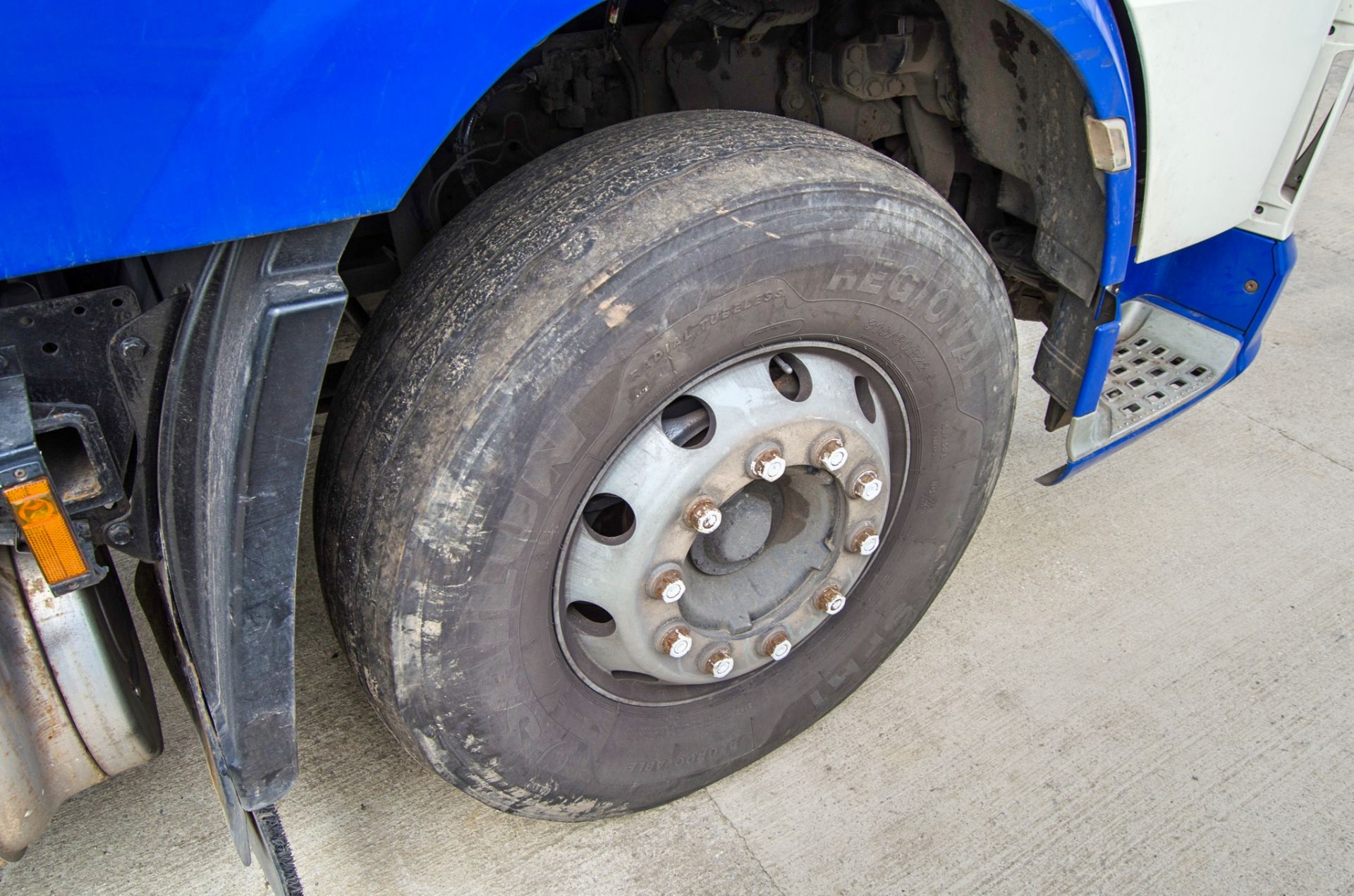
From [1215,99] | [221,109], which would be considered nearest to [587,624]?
[221,109]

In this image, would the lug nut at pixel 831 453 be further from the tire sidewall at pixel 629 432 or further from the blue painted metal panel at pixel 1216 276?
the blue painted metal panel at pixel 1216 276

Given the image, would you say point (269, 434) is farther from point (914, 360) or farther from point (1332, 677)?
point (1332, 677)

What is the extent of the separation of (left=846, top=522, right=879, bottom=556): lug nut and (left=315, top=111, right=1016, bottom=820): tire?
0.25 m

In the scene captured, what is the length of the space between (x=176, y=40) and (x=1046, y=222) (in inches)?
60.4

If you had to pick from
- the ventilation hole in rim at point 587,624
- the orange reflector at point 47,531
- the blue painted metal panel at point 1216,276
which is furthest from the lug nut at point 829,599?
the orange reflector at point 47,531

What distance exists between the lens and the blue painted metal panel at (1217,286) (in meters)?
2.27

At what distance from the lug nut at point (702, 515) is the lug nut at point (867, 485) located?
0.29 metres

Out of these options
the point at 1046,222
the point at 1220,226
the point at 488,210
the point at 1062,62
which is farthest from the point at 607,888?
the point at 1220,226

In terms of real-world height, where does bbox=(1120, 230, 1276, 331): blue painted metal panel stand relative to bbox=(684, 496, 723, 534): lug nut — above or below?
below

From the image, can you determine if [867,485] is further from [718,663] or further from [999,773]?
[999,773]

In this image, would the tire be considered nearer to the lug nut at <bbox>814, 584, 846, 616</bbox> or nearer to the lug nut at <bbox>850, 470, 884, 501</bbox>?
the lug nut at <bbox>850, 470, 884, 501</bbox>

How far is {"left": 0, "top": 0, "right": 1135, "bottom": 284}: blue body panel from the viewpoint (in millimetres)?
832

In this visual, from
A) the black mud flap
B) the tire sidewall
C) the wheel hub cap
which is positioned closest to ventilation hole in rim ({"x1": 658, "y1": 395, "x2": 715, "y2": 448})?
the wheel hub cap

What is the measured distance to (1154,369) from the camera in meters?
2.56
